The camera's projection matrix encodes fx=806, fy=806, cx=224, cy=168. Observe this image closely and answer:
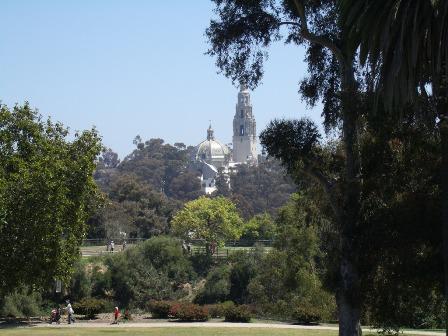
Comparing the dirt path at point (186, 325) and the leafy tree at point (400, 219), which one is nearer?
the leafy tree at point (400, 219)

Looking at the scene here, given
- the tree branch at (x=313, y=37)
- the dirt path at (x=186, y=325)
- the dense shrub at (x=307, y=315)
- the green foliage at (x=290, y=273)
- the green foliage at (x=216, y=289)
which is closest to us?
the tree branch at (x=313, y=37)

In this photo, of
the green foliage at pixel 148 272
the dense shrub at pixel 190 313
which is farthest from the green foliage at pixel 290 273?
the green foliage at pixel 148 272

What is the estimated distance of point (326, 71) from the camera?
20.5 m

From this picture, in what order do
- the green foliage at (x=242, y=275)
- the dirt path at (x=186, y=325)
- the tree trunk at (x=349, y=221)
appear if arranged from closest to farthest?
1. the tree trunk at (x=349, y=221)
2. the dirt path at (x=186, y=325)
3. the green foliage at (x=242, y=275)

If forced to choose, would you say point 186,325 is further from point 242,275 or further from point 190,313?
point 242,275

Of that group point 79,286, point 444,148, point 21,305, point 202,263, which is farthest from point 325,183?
point 202,263

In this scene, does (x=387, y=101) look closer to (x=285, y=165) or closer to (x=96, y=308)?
(x=285, y=165)

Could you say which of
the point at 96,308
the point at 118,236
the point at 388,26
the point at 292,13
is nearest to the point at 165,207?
the point at 118,236

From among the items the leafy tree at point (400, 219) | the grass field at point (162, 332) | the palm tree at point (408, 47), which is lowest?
the grass field at point (162, 332)

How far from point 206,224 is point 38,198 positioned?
4452 centimetres

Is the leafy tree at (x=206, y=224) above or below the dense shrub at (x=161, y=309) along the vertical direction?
above

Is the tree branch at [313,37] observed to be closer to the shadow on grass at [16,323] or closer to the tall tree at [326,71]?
the tall tree at [326,71]

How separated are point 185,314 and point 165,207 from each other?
61.9 meters

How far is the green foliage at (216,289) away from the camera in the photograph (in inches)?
2069
